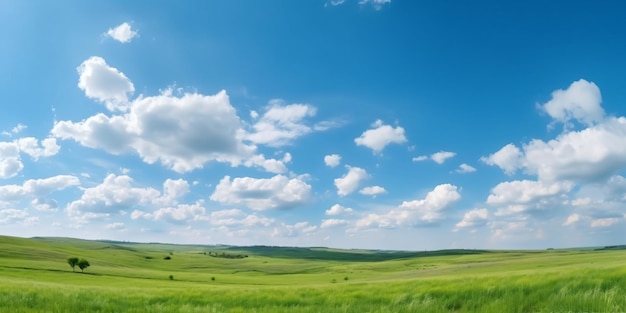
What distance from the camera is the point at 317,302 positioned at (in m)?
10.4

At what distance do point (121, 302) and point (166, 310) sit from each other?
2.77 m

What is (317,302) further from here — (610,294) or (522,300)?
(610,294)

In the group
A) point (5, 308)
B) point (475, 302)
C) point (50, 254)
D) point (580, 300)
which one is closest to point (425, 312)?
point (475, 302)

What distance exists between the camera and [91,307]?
9016mm

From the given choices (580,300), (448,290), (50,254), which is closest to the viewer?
(580,300)

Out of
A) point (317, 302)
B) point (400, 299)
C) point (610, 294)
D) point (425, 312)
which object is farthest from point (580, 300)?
point (317, 302)

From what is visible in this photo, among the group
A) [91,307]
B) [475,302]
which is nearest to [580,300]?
[475,302]

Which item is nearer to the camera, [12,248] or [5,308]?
[5,308]

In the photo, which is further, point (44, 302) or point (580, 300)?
point (44, 302)

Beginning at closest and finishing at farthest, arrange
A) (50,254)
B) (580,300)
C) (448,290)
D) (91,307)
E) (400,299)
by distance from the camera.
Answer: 1. (580,300)
2. (91,307)
3. (400,299)
4. (448,290)
5. (50,254)

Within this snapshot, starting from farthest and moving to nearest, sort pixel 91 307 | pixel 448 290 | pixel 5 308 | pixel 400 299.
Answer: pixel 448 290
pixel 400 299
pixel 91 307
pixel 5 308

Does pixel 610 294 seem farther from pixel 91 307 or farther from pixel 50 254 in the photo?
pixel 50 254

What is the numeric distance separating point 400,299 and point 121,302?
250 inches

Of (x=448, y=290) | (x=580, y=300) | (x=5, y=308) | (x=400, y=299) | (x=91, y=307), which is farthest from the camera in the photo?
(x=448, y=290)
